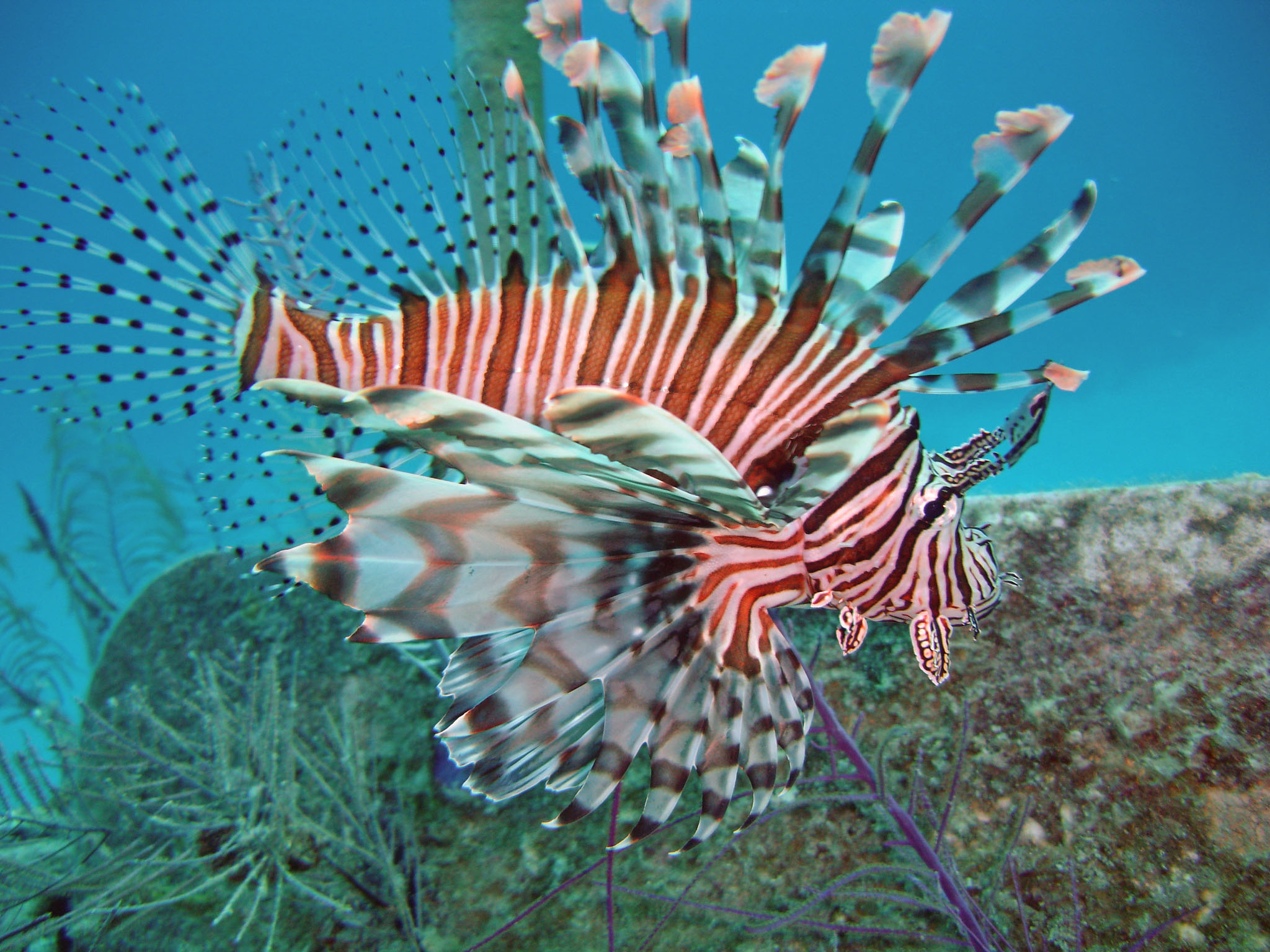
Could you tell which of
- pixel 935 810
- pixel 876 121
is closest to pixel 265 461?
pixel 876 121

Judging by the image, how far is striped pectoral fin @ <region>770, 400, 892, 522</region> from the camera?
1.00m

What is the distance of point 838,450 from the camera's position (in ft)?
3.45

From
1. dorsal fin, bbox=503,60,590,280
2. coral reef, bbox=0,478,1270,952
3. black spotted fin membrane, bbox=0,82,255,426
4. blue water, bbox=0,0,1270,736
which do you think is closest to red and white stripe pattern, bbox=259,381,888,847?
coral reef, bbox=0,478,1270,952

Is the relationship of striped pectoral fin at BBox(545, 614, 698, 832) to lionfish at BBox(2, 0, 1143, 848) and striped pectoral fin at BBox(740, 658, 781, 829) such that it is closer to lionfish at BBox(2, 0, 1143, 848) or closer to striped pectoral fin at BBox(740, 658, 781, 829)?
lionfish at BBox(2, 0, 1143, 848)

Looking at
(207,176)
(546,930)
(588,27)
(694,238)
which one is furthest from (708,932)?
(207,176)

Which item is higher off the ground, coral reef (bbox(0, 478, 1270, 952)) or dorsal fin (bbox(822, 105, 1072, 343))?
dorsal fin (bbox(822, 105, 1072, 343))

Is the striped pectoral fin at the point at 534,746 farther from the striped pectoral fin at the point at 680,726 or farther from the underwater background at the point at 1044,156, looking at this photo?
the underwater background at the point at 1044,156

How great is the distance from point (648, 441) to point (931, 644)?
2.88ft

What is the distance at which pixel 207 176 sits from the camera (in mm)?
47969

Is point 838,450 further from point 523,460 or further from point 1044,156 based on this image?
point 1044,156

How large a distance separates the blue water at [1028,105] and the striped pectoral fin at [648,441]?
2849cm

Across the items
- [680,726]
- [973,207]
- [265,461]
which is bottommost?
[680,726]

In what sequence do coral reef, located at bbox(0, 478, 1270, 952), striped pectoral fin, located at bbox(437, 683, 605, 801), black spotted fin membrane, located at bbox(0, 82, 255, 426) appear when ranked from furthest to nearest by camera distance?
black spotted fin membrane, located at bbox(0, 82, 255, 426) < coral reef, located at bbox(0, 478, 1270, 952) < striped pectoral fin, located at bbox(437, 683, 605, 801)

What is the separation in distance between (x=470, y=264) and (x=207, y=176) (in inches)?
2381
